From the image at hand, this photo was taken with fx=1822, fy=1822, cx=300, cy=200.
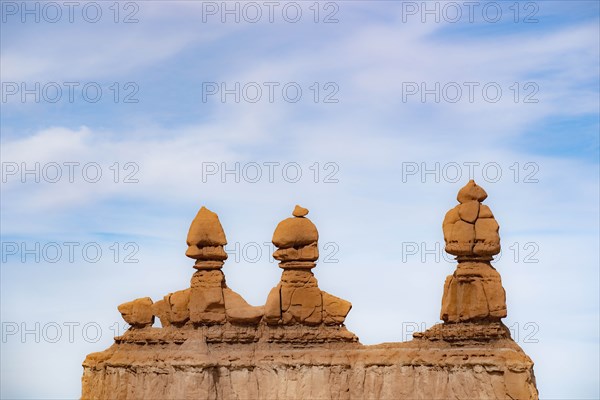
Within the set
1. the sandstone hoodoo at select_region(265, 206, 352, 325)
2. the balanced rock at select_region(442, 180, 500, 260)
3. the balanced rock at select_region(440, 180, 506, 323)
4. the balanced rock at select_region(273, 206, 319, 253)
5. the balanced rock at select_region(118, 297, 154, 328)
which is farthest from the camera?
the balanced rock at select_region(118, 297, 154, 328)

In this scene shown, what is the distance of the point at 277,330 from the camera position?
198ft

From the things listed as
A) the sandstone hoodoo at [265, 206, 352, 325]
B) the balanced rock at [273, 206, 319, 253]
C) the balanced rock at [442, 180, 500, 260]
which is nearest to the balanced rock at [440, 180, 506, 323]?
the balanced rock at [442, 180, 500, 260]

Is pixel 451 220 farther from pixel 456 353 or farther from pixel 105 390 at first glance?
pixel 105 390

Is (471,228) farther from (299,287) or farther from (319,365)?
(319,365)

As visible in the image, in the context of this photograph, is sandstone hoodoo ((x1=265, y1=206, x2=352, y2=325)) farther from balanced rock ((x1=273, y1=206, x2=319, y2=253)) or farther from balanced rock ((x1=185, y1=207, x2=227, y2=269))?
balanced rock ((x1=185, y1=207, x2=227, y2=269))

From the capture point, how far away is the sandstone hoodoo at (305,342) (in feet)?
191

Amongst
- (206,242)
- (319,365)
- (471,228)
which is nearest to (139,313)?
(206,242)

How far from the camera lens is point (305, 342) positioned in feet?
197

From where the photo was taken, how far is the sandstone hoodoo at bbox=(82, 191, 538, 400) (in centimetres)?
5834

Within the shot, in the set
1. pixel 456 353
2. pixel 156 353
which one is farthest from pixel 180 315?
pixel 456 353

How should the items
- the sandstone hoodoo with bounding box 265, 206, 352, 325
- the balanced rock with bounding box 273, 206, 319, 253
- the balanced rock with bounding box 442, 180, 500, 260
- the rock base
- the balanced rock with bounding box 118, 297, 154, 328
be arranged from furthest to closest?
the balanced rock with bounding box 118, 297, 154, 328, the balanced rock with bounding box 273, 206, 319, 253, the sandstone hoodoo with bounding box 265, 206, 352, 325, the balanced rock with bounding box 442, 180, 500, 260, the rock base

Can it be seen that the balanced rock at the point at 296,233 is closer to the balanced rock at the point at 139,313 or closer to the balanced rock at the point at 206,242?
the balanced rock at the point at 206,242

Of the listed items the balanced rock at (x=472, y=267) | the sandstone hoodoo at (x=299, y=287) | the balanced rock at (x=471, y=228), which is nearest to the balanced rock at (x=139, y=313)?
the sandstone hoodoo at (x=299, y=287)

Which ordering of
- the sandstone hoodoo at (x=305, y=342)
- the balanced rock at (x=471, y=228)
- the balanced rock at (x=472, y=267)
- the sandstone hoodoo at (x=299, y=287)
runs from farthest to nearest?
the sandstone hoodoo at (x=299, y=287) → the balanced rock at (x=471, y=228) → the balanced rock at (x=472, y=267) → the sandstone hoodoo at (x=305, y=342)
